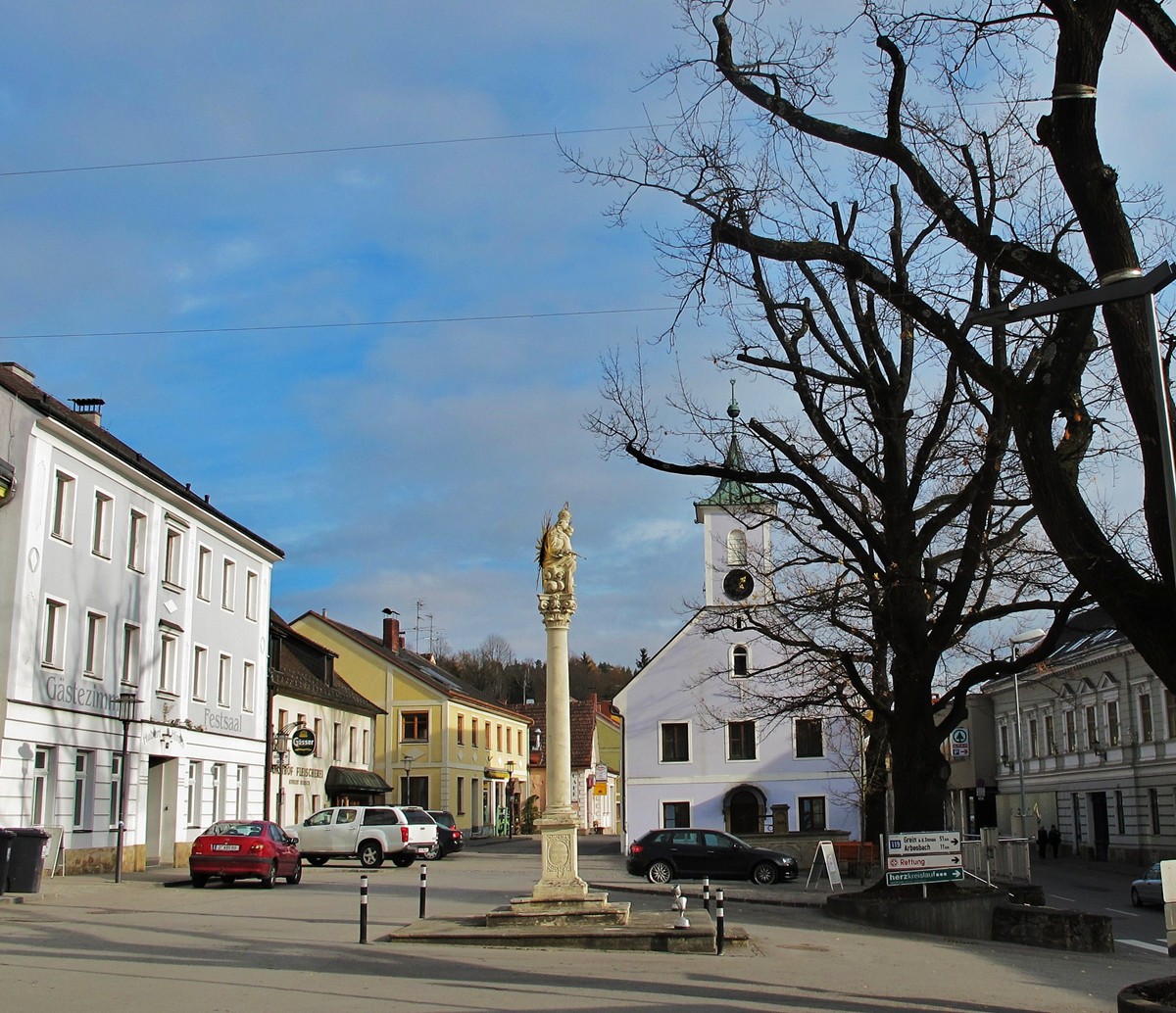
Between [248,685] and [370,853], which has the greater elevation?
[248,685]

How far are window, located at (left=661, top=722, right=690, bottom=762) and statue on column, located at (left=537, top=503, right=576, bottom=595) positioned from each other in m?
31.3

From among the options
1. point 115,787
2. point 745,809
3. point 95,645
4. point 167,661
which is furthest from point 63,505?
point 745,809

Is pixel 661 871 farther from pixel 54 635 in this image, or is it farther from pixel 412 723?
pixel 412 723

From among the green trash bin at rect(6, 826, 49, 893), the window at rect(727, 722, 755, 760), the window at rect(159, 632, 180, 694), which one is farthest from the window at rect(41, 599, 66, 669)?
the window at rect(727, 722, 755, 760)

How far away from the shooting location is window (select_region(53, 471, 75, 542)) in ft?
92.6

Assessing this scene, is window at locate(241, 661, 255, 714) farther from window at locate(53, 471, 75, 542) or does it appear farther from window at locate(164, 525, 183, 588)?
window at locate(53, 471, 75, 542)

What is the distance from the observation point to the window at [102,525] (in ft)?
99.2

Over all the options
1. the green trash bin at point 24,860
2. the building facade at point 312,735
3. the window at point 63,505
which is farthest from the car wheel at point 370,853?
the green trash bin at point 24,860

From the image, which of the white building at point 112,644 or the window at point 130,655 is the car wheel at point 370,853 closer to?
the white building at point 112,644

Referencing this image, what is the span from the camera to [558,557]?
755 inches

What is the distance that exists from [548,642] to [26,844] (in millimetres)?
10414

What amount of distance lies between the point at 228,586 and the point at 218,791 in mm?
6264

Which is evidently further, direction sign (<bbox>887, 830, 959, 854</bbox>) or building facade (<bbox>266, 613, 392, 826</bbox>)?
building facade (<bbox>266, 613, 392, 826</bbox>)

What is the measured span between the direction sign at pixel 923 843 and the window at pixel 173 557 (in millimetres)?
21434
